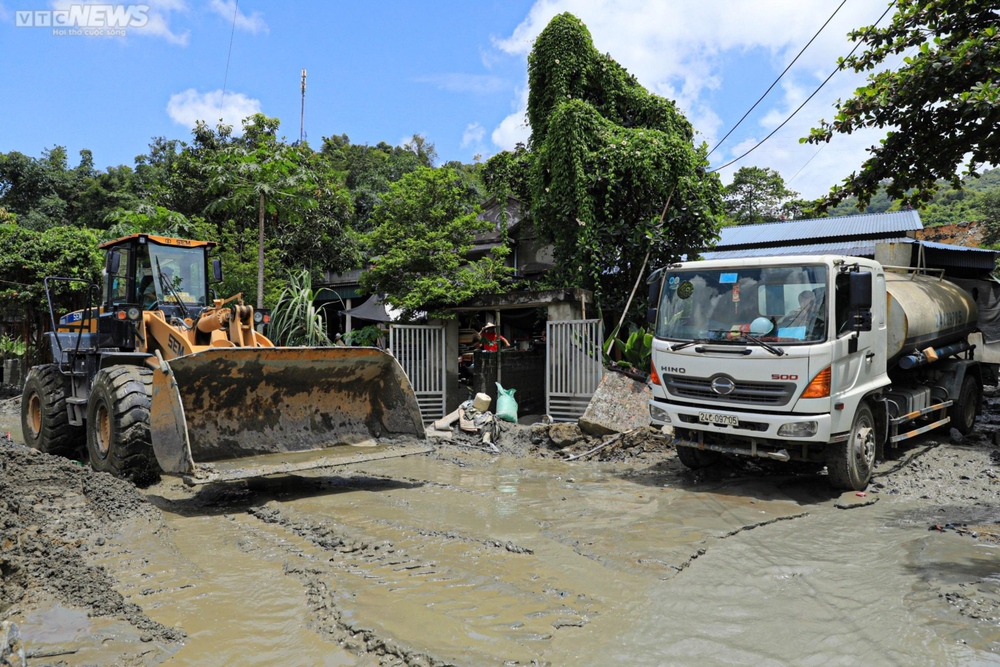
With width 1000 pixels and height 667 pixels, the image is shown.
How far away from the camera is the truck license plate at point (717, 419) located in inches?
274

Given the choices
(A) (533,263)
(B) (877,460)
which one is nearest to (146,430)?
(B) (877,460)

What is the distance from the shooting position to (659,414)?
764cm

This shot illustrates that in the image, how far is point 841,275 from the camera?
6.92 m

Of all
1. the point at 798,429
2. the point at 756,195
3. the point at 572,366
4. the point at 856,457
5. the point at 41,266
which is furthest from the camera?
the point at 756,195

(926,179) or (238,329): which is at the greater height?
(926,179)

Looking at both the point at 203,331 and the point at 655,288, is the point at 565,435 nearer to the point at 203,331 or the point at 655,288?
the point at 655,288

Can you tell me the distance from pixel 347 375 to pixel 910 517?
583 cm

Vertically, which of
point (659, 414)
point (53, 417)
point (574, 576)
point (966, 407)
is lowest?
point (574, 576)

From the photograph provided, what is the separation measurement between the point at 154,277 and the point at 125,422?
231 centimetres

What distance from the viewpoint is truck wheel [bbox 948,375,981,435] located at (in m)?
10.1

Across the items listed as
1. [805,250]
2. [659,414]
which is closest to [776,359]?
[659,414]

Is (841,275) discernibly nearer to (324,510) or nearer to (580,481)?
(580,481)

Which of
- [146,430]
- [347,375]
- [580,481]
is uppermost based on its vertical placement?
[347,375]

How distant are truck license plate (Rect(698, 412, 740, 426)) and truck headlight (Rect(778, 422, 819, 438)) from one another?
1.45 ft
